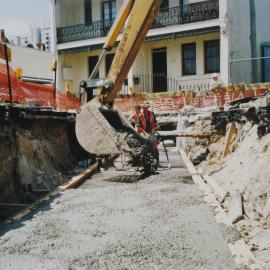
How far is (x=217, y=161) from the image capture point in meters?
10.9

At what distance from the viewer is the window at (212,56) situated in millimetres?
20906

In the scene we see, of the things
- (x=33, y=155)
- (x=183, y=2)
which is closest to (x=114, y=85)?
(x=33, y=155)

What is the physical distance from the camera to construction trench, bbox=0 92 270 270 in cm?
466

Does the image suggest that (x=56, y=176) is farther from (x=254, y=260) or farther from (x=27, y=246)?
(x=254, y=260)

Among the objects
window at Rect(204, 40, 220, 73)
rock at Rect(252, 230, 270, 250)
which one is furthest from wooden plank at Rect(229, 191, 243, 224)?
window at Rect(204, 40, 220, 73)

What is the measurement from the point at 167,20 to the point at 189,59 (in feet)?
7.11

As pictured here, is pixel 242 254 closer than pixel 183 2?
Yes

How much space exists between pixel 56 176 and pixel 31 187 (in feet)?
4.92

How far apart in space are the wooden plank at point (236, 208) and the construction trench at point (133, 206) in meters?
0.02

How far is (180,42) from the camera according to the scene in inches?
849

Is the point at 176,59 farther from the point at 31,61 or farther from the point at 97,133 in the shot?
the point at 97,133

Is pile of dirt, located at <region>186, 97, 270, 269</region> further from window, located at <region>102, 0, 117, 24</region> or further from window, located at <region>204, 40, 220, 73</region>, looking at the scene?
window, located at <region>102, 0, 117, 24</region>

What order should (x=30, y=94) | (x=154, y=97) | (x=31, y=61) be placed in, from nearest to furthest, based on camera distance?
(x=30, y=94) < (x=154, y=97) < (x=31, y=61)

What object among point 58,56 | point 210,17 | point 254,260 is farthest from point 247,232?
point 58,56
